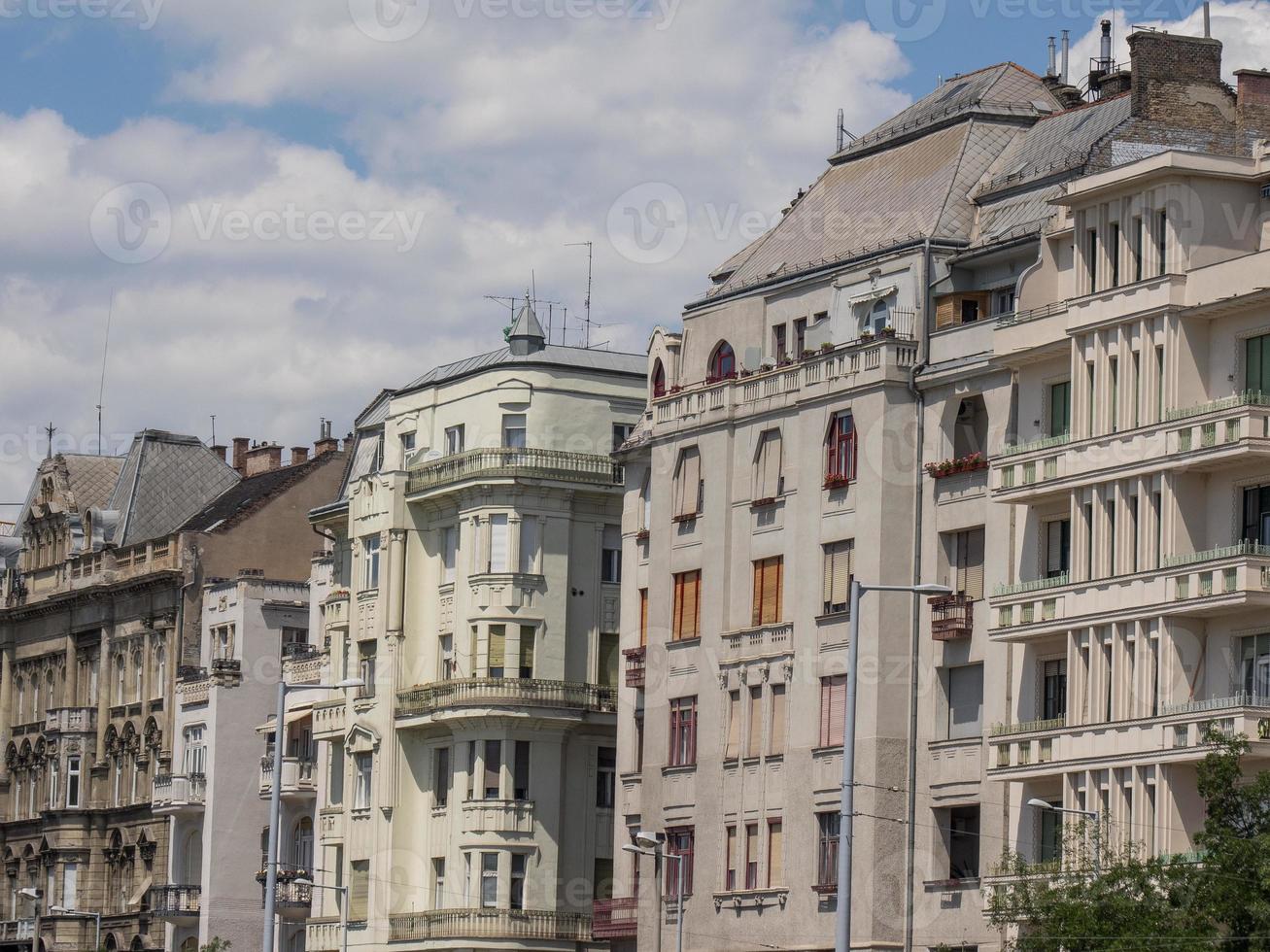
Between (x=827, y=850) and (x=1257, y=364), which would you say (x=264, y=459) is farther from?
(x=1257, y=364)

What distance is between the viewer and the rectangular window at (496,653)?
93.4 meters

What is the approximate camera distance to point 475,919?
3627 inches

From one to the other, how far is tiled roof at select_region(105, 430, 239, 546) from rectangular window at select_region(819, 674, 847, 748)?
53.5m

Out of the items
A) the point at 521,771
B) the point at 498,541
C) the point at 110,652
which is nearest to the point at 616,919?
the point at 521,771

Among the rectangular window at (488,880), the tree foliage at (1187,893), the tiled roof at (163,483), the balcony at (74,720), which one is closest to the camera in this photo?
the tree foliage at (1187,893)

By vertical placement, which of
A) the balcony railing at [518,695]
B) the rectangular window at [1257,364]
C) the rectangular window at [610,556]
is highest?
the rectangular window at [1257,364]

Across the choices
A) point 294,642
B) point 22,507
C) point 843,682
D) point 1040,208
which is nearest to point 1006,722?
point 843,682

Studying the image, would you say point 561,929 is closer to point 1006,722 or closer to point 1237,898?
point 1006,722

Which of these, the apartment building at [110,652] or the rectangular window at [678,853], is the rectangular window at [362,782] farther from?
the rectangular window at [678,853]

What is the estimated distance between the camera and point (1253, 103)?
73.8m

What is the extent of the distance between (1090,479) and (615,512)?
100ft

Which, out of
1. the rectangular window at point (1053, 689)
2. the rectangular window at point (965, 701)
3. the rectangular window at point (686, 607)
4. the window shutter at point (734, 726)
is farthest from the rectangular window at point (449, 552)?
the rectangular window at point (1053, 689)

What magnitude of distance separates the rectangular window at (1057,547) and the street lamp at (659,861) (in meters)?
14.4

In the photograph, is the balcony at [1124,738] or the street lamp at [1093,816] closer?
the street lamp at [1093,816]
